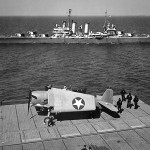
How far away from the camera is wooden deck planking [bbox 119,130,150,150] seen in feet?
66.9

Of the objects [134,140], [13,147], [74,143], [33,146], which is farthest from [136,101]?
[13,147]

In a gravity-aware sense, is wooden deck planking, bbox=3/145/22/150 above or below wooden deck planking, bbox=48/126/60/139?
below

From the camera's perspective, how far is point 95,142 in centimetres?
2073

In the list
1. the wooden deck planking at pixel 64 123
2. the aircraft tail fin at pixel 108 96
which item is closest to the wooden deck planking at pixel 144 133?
the aircraft tail fin at pixel 108 96

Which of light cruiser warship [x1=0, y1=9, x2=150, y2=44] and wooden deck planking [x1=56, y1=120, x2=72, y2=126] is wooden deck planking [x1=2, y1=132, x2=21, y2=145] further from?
light cruiser warship [x1=0, y1=9, x2=150, y2=44]

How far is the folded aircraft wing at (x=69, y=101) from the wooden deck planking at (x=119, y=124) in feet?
7.87

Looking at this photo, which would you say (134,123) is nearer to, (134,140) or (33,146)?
(134,140)

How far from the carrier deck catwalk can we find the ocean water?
32.2 ft

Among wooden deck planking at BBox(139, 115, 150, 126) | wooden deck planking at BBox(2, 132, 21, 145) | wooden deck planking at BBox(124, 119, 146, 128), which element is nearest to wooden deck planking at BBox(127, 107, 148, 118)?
wooden deck planking at BBox(139, 115, 150, 126)

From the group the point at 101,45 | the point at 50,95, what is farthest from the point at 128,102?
the point at 101,45

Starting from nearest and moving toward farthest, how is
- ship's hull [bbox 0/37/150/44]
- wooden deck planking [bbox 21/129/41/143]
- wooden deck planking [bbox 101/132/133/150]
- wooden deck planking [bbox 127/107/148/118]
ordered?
1. wooden deck planking [bbox 101/132/133/150]
2. wooden deck planking [bbox 21/129/41/143]
3. wooden deck planking [bbox 127/107/148/118]
4. ship's hull [bbox 0/37/150/44]

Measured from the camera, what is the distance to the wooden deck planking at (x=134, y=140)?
20406 mm

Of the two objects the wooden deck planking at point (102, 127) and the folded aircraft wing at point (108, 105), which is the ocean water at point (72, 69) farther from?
the wooden deck planking at point (102, 127)

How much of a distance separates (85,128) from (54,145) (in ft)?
13.3
